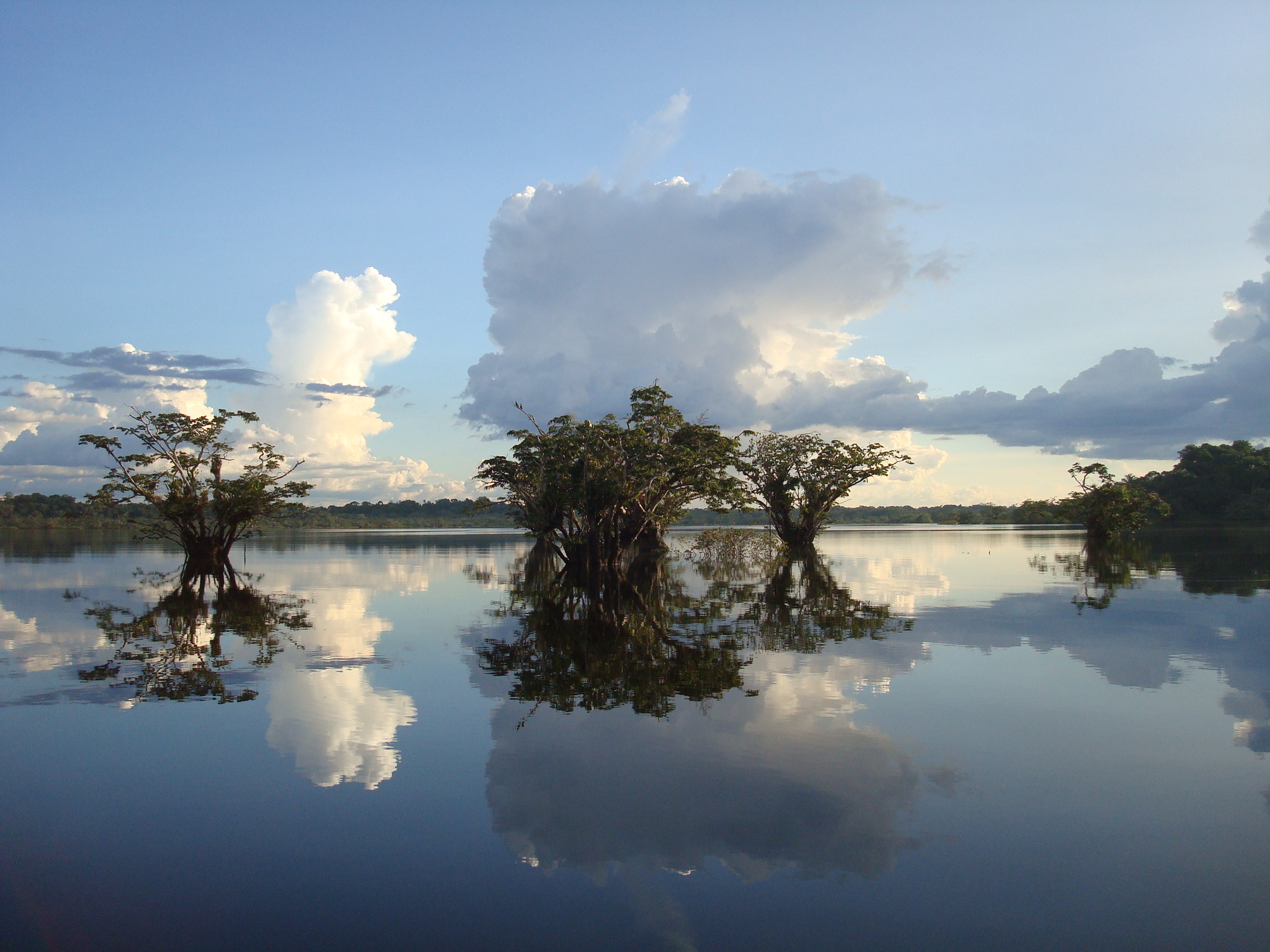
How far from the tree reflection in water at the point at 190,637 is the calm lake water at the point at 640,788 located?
15 centimetres

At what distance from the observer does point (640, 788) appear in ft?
25.7

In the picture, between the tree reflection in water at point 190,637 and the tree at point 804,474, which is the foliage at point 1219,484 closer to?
the tree at point 804,474

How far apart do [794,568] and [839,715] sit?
26298mm

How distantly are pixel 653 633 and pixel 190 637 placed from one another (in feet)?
33.5

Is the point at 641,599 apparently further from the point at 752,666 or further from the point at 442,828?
the point at 442,828

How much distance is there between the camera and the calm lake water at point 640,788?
5629 mm

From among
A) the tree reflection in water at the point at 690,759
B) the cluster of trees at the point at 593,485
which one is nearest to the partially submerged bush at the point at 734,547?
the cluster of trees at the point at 593,485

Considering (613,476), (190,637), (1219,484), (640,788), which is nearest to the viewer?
(640,788)

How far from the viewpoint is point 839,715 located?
411 inches

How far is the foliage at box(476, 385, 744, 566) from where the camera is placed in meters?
28.6

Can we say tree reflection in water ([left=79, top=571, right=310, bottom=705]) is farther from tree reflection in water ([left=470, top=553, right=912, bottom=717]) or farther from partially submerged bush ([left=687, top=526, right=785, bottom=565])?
partially submerged bush ([left=687, top=526, right=785, bottom=565])

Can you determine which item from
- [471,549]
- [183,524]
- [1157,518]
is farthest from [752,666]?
[1157,518]

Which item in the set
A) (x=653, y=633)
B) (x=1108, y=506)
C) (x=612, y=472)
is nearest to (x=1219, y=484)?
(x=1108, y=506)

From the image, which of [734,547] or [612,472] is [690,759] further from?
[734,547]
